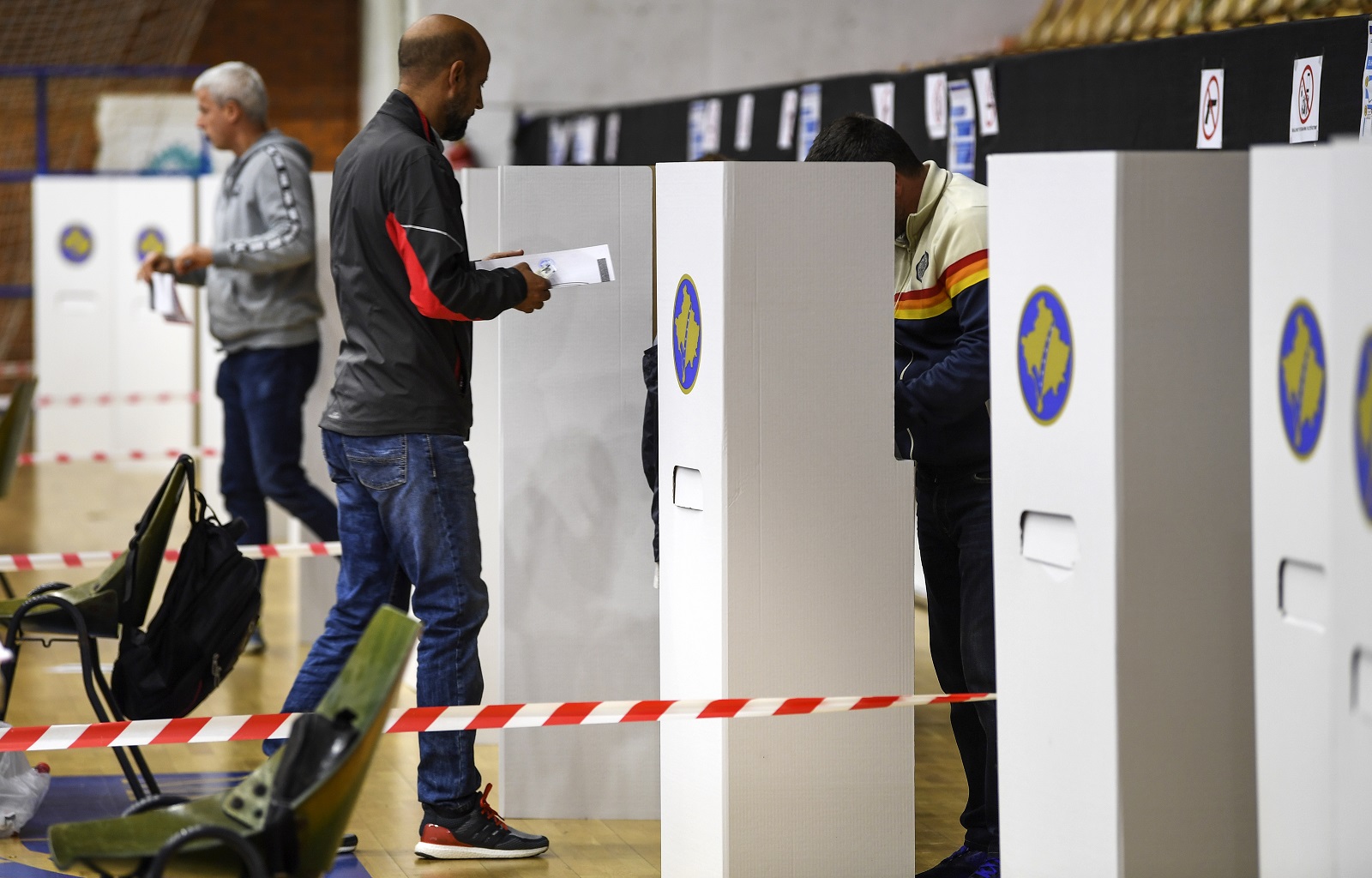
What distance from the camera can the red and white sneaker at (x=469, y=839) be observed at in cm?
328

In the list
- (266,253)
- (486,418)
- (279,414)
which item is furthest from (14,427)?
(486,418)

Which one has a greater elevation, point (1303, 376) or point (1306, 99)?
point (1306, 99)

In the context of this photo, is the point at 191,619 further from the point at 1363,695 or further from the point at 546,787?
the point at 1363,695

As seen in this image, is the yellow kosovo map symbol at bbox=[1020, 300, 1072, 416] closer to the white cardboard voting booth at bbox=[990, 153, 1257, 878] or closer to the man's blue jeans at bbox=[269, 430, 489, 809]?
the white cardboard voting booth at bbox=[990, 153, 1257, 878]

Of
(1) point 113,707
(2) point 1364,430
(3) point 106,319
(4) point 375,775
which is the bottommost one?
(4) point 375,775

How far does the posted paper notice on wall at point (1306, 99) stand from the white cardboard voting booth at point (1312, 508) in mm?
2030

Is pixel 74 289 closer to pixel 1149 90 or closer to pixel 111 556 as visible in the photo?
pixel 111 556

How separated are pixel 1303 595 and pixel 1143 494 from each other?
0.93 feet

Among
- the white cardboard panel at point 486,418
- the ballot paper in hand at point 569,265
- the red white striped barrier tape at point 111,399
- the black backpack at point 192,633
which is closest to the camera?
the ballot paper in hand at point 569,265

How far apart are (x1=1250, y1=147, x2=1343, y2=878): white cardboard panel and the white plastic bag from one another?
99.1 inches

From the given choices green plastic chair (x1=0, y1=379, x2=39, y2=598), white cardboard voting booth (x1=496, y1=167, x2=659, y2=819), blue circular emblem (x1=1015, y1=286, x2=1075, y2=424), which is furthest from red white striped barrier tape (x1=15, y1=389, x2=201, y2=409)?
blue circular emblem (x1=1015, y1=286, x2=1075, y2=424)

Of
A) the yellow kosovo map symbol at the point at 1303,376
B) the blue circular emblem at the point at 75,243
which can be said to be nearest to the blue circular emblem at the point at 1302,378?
the yellow kosovo map symbol at the point at 1303,376

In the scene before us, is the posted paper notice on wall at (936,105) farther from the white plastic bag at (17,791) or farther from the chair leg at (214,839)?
the chair leg at (214,839)

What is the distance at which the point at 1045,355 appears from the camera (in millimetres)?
2287
